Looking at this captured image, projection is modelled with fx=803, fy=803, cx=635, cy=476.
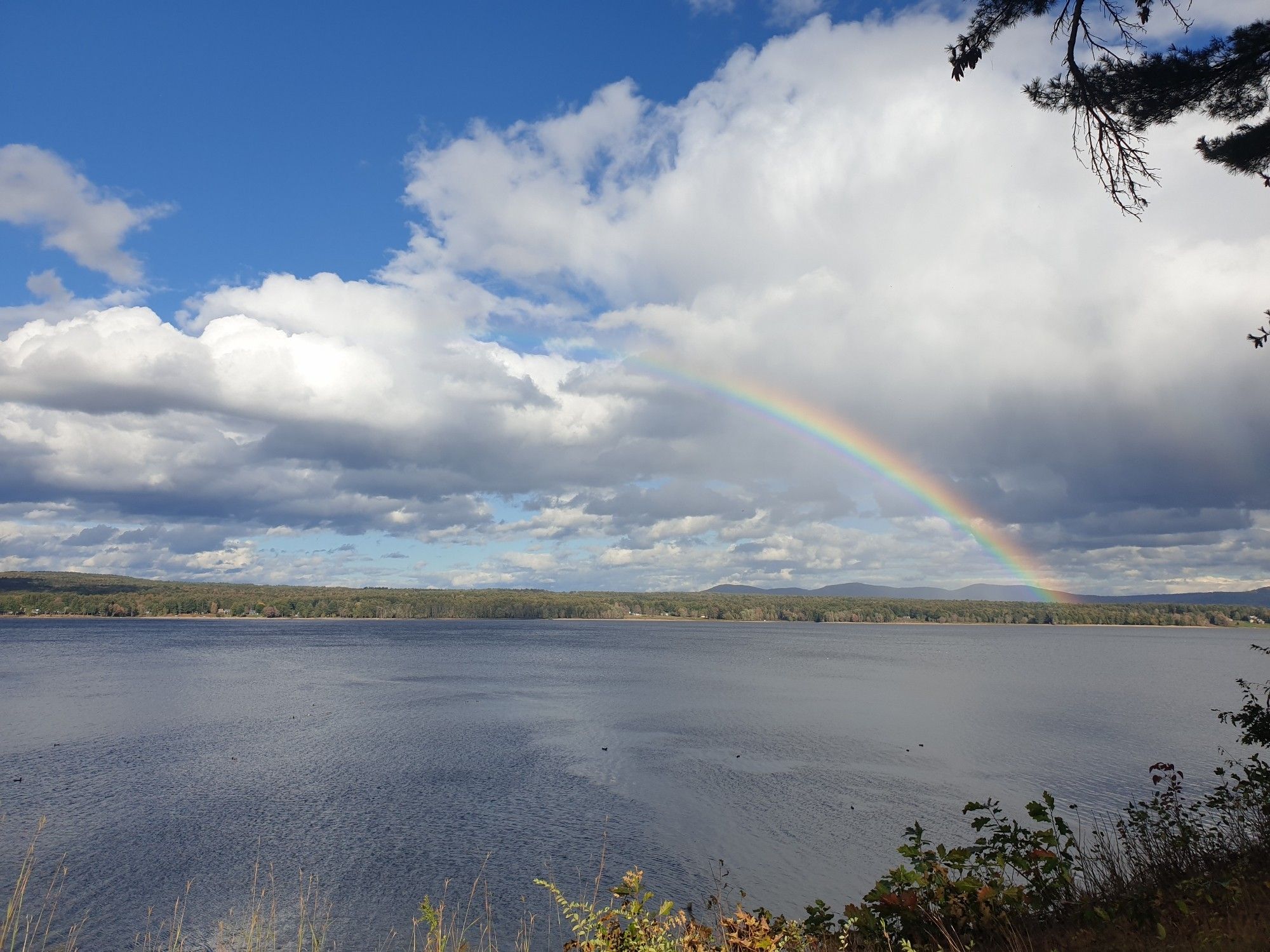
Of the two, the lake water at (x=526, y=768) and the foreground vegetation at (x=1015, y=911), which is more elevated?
the foreground vegetation at (x=1015, y=911)

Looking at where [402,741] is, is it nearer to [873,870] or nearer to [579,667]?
[873,870]

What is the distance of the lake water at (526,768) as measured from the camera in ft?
66.3

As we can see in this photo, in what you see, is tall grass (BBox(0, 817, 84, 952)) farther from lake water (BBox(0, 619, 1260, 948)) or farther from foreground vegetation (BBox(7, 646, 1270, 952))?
foreground vegetation (BBox(7, 646, 1270, 952))

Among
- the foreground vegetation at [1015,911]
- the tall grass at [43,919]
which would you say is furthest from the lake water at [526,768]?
the foreground vegetation at [1015,911]

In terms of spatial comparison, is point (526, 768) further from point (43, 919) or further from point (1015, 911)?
point (1015, 911)

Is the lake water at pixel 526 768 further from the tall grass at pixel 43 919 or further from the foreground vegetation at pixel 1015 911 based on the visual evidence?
the foreground vegetation at pixel 1015 911

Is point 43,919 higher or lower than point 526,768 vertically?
Answer: higher

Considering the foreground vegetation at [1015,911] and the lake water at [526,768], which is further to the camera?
the lake water at [526,768]

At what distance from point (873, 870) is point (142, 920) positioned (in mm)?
16559

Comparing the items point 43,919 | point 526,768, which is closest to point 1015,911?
point 43,919

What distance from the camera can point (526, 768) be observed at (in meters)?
32.4

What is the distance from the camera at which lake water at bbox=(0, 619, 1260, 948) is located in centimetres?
2020

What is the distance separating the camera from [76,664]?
8031cm

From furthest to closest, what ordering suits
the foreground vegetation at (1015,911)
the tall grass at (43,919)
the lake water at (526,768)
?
1. the lake water at (526,768)
2. the tall grass at (43,919)
3. the foreground vegetation at (1015,911)
